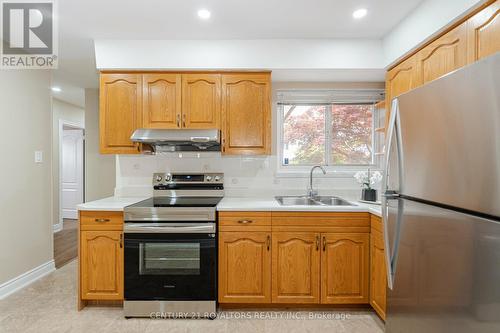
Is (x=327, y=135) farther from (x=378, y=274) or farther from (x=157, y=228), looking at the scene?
(x=157, y=228)

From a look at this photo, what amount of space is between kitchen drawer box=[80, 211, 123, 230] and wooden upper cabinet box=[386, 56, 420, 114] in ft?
8.47

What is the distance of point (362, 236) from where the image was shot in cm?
227

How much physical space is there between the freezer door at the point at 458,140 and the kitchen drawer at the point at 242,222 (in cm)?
129

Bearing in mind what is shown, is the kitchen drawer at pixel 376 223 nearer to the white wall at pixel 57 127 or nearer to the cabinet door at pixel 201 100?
the cabinet door at pixel 201 100

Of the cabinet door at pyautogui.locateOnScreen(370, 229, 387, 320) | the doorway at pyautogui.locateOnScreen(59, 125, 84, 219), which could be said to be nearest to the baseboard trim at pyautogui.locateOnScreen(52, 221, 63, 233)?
the doorway at pyautogui.locateOnScreen(59, 125, 84, 219)

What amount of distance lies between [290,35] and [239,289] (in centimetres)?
228

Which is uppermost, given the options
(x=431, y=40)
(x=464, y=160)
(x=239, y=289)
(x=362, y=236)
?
(x=431, y=40)

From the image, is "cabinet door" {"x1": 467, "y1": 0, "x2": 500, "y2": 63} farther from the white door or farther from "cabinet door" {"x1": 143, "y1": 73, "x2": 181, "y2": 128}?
the white door

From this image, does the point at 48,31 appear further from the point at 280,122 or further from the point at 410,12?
the point at 410,12

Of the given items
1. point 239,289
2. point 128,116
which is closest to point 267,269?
point 239,289

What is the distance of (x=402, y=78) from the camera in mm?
2289

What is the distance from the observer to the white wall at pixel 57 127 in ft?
15.1

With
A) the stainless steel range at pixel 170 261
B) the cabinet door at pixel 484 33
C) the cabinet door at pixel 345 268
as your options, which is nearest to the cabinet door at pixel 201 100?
the stainless steel range at pixel 170 261

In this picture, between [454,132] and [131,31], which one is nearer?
[454,132]
